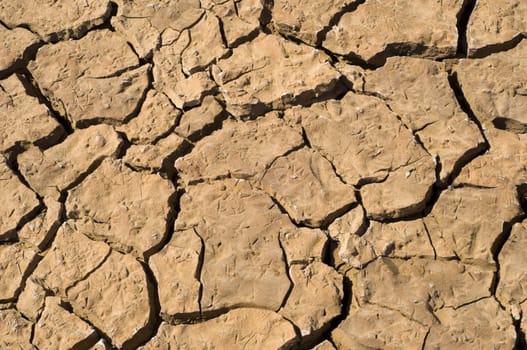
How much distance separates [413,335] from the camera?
7.65 ft

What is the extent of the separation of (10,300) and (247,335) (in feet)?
2.76

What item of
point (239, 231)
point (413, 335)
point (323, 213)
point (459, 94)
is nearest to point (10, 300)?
point (239, 231)

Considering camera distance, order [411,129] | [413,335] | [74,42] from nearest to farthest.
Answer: [413,335] < [411,129] < [74,42]

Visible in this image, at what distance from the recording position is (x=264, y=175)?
8.90ft

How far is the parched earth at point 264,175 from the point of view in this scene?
243 cm

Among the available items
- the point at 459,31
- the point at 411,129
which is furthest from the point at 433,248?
the point at 459,31

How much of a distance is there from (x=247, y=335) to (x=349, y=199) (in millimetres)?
596

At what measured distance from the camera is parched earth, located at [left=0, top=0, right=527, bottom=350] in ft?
7.97

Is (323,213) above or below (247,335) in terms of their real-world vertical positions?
above

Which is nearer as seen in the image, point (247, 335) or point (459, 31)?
point (247, 335)

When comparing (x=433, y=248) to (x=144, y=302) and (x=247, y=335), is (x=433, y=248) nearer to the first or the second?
(x=247, y=335)

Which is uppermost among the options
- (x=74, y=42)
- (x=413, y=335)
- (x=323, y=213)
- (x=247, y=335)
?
(x=74, y=42)

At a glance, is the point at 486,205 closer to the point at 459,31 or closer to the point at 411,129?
the point at 411,129

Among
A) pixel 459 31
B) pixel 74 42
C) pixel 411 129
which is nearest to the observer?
pixel 411 129
